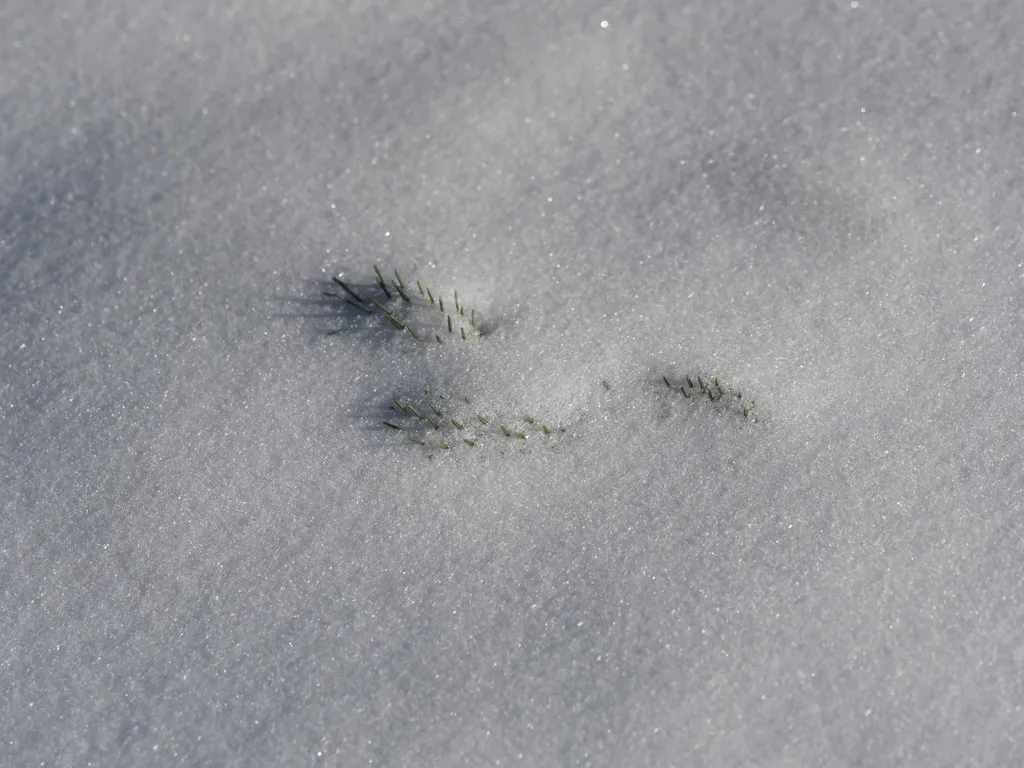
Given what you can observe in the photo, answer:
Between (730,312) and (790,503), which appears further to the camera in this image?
(730,312)

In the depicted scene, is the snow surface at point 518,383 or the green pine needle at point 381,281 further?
the green pine needle at point 381,281

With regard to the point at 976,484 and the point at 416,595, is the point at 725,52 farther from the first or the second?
the point at 416,595

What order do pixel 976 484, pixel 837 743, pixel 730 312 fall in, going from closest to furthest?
pixel 837 743, pixel 976 484, pixel 730 312

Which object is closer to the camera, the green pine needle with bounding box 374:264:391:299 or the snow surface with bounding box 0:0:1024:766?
the snow surface with bounding box 0:0:1024:766

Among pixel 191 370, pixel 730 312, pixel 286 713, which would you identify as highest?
pixel 730 312

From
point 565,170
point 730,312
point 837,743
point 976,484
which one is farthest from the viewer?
point 565,170

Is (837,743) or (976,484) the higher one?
(976,484)

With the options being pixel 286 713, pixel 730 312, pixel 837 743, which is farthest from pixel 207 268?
pixel 837 743

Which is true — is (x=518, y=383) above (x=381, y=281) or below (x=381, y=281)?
below
